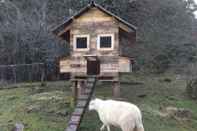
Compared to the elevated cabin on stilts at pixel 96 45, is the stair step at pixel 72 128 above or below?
below

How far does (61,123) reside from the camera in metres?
11.8

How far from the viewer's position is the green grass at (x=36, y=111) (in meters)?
11.7

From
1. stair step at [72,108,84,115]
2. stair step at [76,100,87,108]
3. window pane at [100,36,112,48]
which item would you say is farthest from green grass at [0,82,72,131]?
window pane at [100,36,112,48]

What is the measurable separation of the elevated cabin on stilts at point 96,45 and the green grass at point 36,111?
1.19 metres

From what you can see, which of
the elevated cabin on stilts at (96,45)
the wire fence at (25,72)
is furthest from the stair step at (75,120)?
the wire fence at (25,72)

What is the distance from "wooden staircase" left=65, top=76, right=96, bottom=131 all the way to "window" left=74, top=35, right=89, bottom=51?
1.41m

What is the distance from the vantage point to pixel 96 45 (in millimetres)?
14109

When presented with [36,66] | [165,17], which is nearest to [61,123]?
[36,66]

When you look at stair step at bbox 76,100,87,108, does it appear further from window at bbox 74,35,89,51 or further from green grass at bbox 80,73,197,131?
window at bbox 74,35,89,51

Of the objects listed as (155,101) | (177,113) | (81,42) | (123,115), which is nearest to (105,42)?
(81,42)

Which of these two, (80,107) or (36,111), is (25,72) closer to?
(36,111)

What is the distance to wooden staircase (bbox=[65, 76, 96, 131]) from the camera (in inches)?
406

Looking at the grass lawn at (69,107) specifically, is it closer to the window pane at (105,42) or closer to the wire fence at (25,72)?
the window pane at (105,42)

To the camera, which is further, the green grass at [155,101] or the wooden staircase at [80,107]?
the green grass at [155,101]
